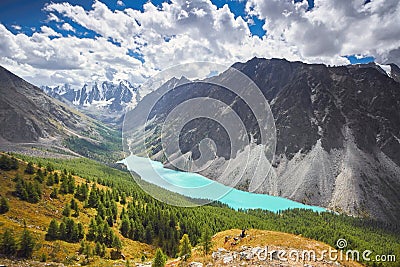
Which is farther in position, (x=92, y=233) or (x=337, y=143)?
(x=337, y=143)

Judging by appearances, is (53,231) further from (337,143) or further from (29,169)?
(337,143)

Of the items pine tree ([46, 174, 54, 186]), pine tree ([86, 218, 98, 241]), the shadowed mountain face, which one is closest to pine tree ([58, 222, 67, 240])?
pine tree ([86, 218, 98, 241])

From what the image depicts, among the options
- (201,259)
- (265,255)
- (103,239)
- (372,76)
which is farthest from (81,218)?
(372,76)

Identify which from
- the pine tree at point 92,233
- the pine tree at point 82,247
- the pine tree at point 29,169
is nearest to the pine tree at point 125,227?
the pine tree at point 92,233

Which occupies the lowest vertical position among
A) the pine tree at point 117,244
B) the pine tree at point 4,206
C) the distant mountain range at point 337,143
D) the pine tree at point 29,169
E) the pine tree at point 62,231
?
the pine tree at point 117,244

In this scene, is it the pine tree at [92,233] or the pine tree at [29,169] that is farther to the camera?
the pine tree at [29,169]

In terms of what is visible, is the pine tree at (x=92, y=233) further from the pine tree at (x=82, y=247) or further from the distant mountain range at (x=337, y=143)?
the distant mountain range at (x=337, y=143)

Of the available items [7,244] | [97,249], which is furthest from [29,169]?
[7,244]
